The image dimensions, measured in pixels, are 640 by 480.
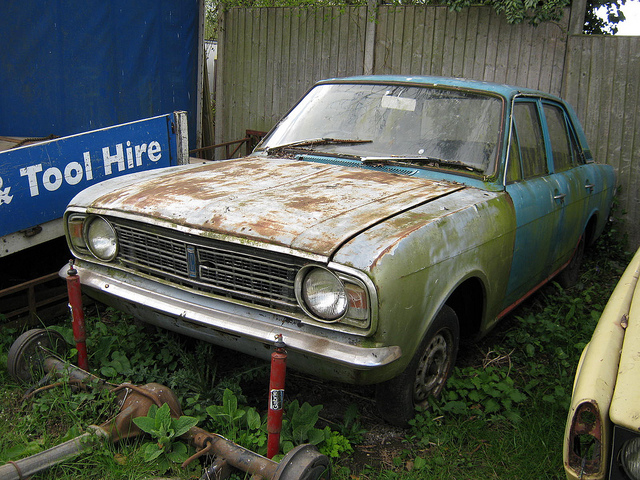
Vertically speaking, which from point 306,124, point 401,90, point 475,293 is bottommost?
point 475,293

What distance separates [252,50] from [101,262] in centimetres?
571

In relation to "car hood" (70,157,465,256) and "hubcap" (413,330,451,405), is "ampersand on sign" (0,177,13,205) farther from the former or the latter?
"hubcap" (413,330,451,405)

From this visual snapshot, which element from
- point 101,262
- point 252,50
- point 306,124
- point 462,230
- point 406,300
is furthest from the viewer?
point 252,50

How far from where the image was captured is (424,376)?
3027 mm

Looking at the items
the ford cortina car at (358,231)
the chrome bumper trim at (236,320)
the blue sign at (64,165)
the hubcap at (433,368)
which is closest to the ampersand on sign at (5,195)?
the blue sign at (64,165)

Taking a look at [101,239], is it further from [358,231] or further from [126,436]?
[358,231]

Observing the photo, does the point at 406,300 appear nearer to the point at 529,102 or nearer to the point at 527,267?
the point at 527,267

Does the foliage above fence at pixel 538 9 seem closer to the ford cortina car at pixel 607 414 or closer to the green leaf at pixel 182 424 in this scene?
the ford cortina car at pixel 607 414

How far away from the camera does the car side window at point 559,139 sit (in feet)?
14.0

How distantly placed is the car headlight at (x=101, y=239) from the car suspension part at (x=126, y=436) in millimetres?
534

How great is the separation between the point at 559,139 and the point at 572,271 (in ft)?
4.33

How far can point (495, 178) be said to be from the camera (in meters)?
3.37

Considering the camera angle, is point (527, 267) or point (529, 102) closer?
point (527, 267)

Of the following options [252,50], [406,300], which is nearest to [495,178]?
[406,300]
